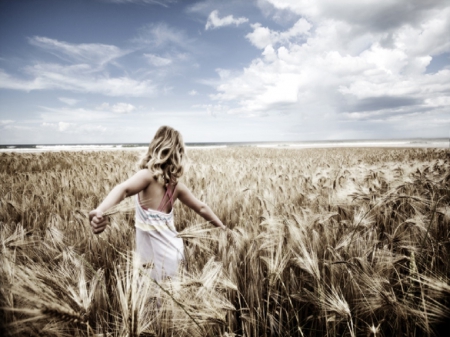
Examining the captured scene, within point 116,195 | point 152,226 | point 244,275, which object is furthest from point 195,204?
point 244,275

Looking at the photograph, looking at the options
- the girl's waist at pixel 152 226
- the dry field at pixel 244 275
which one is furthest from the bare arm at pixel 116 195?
the girl's waist at pixel 152 226

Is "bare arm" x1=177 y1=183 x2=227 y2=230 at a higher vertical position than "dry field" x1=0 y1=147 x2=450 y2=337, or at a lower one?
higher

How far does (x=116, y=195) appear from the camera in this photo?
162cm

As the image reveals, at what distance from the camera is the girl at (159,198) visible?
1.74 m

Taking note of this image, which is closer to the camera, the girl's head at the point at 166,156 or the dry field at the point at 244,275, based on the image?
the dry field at the point at 244,275

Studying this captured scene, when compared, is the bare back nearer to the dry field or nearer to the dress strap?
the dress strap

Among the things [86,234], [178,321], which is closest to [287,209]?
[178,321]

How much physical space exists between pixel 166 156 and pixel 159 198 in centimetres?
34

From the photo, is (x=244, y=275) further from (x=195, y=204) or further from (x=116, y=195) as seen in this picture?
(x=116, y=195)

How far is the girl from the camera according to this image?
174cm

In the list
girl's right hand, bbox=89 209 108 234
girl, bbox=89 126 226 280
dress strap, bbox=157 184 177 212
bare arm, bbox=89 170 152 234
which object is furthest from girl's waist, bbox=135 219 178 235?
girl's right hand, bbox=89 209 108 234

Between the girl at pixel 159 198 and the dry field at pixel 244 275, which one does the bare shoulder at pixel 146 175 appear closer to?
the girl at pixel 159 198

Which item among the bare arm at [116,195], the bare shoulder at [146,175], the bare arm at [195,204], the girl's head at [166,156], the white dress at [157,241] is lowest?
the white dress at [157,241]

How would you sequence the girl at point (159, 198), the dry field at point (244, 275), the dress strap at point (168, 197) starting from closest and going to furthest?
the dry field at point (244, 275) → the girl at point (159, 198) → the dress strap at point (168, 197)
